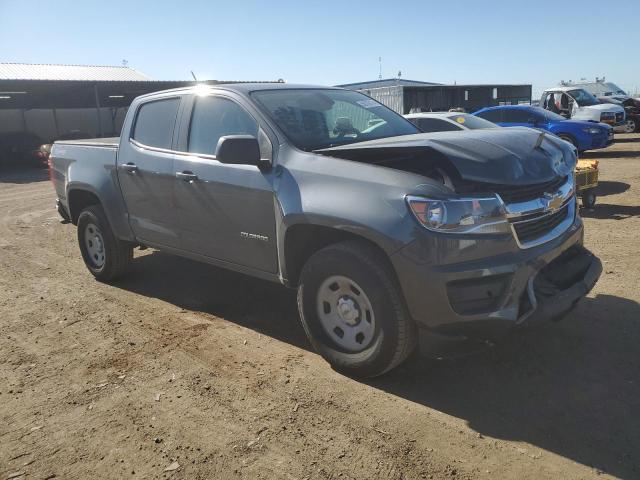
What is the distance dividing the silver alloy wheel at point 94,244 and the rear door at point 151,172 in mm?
837

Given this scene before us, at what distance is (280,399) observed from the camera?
11.3 ft

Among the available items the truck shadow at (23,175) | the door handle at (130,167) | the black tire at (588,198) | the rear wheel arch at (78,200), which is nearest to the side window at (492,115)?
the black tire at (588,198)

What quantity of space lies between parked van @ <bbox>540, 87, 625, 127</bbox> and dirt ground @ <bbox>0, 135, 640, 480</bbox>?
13.6 m

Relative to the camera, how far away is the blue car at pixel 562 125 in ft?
46.3

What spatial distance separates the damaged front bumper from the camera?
3.08 metres

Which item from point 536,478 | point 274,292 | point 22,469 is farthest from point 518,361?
point 22,469

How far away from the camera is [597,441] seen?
2.86 m

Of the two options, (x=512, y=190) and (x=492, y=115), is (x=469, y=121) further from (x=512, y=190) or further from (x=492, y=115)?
(x=512, y=190)

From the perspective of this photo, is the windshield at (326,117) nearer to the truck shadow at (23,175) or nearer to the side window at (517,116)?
the side window at (517,116)

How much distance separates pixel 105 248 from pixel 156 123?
160 centimetres

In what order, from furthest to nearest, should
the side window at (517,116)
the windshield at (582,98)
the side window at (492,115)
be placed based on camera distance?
the windshield at (582,98), the side window at (492,115), the side window at (517,116)

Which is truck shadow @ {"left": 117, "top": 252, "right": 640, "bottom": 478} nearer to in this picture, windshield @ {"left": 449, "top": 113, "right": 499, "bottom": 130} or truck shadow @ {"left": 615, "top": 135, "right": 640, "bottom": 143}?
windshield @ {"left": 449, "top": 113, "right": 499, "bottom": 130}

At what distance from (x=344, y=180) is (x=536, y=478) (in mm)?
1941

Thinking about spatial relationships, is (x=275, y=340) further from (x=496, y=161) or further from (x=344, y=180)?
(x=496, y=161)
